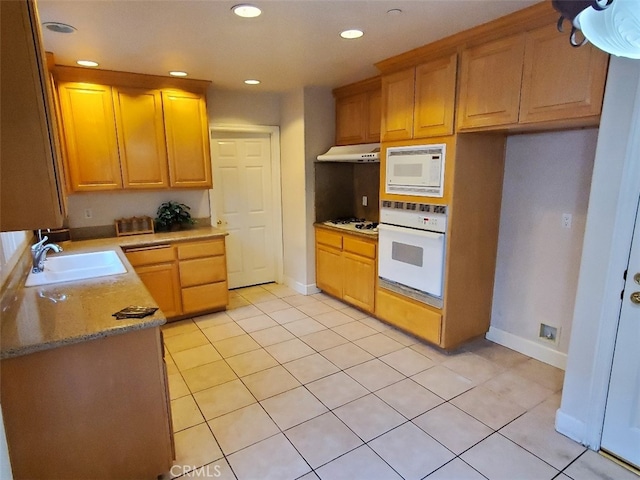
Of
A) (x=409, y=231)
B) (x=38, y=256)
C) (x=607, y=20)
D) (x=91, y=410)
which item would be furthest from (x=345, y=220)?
(x=607, y=20)

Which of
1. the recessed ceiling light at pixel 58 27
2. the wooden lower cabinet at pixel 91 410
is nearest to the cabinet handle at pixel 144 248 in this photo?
the recessed ceiling light at pixel 58 27

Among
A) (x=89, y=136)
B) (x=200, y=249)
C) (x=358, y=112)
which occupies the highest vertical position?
(x=358, y=112)

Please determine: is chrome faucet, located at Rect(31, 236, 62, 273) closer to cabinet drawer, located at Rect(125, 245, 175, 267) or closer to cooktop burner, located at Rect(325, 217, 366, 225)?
cabinet drawer, located at Rect(125, 245, 175, 267)

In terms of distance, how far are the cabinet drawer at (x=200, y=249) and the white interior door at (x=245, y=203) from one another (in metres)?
0.75

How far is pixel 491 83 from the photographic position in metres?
2.42

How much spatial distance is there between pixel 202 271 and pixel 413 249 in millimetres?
2091

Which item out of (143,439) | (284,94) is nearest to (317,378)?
(143,439)

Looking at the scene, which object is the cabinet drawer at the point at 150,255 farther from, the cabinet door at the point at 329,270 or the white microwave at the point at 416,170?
the white microwave at the point at 416,170

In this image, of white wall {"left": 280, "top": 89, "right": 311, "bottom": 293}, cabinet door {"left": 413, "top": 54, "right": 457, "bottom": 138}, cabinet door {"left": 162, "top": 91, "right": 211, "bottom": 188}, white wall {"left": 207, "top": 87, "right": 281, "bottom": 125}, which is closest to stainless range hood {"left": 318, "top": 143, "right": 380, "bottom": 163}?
white wall {"left": 280, "top": 89, "right": 311, "bottom": 293}

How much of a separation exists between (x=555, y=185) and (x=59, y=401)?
3.21 m

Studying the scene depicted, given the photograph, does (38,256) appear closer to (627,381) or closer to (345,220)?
(345,220)

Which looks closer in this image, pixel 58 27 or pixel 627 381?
pixel 627 381

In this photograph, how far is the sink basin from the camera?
91.6 inches

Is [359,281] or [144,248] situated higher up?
[144,248]
